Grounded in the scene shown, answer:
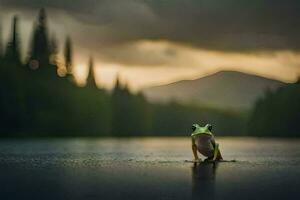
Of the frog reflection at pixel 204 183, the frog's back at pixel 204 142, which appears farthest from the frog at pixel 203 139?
the frog reflection at pixel 204 183

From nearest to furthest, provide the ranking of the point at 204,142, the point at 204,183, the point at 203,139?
1. the point at 204,183
2. the point at 203,139
3. the point at 204,142

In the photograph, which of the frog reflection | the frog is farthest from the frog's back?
the frog reflection

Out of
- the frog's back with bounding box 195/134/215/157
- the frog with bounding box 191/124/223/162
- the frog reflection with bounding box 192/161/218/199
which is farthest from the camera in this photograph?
the frog's back with bounding box 195/134/215/157

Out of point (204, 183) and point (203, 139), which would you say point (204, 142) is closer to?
point (203, 139)

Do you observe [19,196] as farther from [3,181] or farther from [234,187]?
[234,187]

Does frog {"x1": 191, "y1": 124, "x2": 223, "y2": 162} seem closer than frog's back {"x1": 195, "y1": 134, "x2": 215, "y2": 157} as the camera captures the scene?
Yes

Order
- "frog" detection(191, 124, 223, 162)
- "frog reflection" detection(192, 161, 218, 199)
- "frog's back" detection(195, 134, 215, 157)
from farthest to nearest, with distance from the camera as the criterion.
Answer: "frog's back" detection(195, 134, 215, 157) < "frog" detection(191, 124, 223, 162) < "frog reflection" detection(192, 161, 218, 199)

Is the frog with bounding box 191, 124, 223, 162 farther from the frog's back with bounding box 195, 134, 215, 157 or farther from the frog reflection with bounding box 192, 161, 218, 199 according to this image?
the frog reflection with bounding box 192, 161, 218, 199

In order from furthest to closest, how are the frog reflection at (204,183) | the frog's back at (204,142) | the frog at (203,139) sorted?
1. the frog's back at (204,142)
2. the frog at (203,139)
3. the frog reflection at (204,183)

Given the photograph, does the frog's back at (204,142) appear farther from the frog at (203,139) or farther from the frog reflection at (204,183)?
the frog reflection at (204,183)

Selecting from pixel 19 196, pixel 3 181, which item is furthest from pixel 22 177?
pixel 19 196

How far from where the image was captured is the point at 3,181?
36844 millimetres

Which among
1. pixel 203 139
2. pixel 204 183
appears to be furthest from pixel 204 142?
pixel 204 183

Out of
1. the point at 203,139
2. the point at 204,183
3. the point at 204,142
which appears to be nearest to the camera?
the point at 204,183
